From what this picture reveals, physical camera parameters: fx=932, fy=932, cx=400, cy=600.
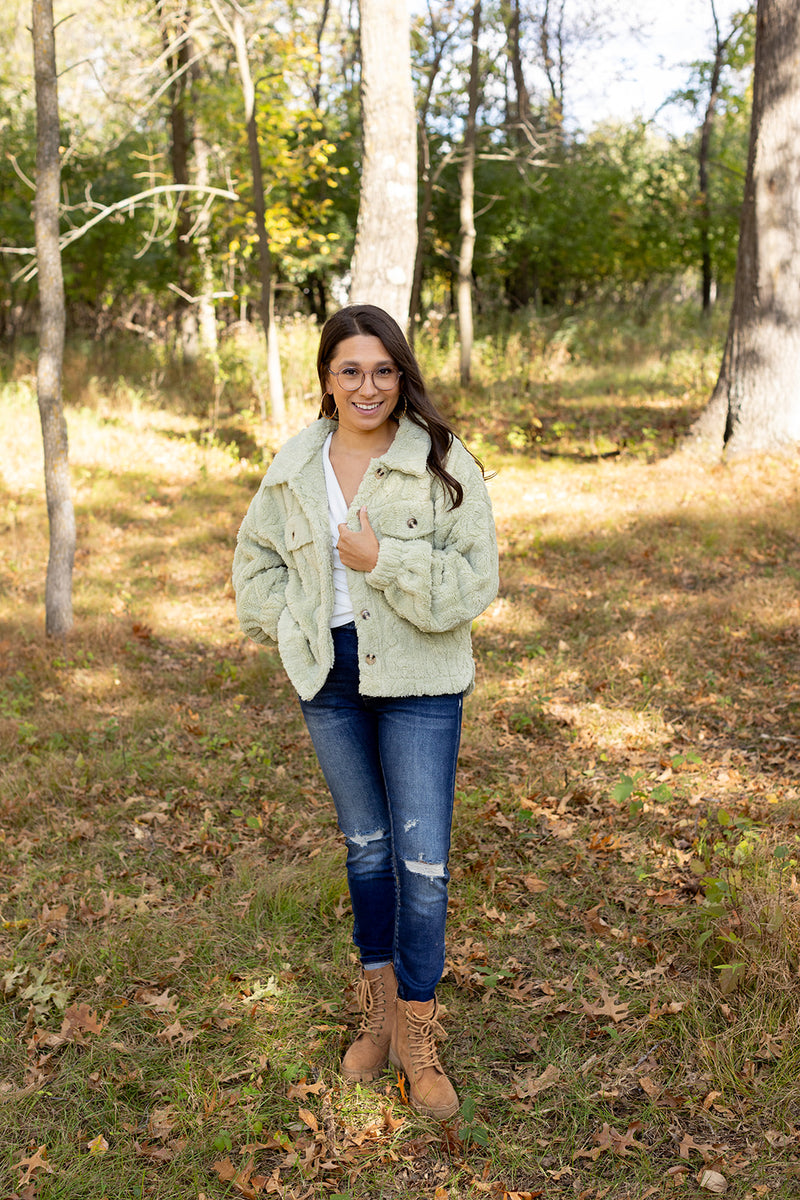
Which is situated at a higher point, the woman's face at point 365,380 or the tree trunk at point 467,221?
the tree trunk at point 467,221

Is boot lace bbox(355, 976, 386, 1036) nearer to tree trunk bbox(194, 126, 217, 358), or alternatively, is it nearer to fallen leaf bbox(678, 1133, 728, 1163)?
fallen leaf bbox(678, 1133, 728, 1163)

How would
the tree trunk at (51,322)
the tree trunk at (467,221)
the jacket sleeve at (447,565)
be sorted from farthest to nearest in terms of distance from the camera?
1. the tree trunk at (467,221)
2. the tree trunk at (51,322)
3. the jacket sleeve at (447,565)

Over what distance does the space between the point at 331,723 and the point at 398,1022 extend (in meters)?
1.05

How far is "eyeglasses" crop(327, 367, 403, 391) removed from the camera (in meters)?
2.71

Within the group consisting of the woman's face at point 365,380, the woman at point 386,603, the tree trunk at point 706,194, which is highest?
the tree trunk at point 706,194

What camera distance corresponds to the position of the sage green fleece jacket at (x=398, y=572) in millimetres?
2617

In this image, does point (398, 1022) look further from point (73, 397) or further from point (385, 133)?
point (73, 397)

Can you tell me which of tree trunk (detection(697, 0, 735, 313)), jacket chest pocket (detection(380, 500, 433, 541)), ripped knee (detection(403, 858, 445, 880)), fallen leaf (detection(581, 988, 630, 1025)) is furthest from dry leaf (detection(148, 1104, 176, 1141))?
tree trunk (detection(697, 0, 735, 313))

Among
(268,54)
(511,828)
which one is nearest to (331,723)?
(511,828)

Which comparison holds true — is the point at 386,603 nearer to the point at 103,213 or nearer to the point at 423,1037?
the point at 423,1037

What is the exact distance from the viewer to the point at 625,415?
43.1ft

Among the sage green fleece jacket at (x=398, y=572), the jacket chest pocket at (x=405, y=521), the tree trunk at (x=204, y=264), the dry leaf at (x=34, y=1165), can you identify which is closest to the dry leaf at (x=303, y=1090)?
the dry leaf at (x=34, y=1165)

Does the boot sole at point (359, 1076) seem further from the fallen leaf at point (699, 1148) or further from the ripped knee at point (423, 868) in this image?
the fallen leaf at point (699, 1148)

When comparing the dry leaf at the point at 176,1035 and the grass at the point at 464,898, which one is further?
the dry leaf at the point at 176,1035
